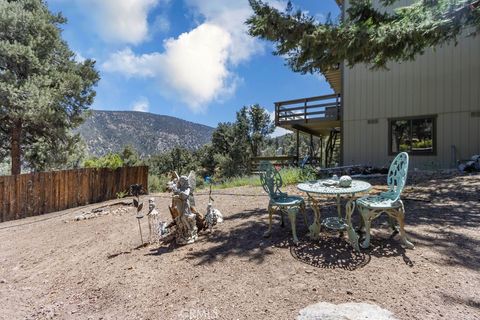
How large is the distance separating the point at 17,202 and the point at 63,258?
4.65 m

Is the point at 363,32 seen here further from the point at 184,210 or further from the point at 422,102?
the point at 422,102

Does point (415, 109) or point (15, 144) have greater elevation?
point (415, 109)

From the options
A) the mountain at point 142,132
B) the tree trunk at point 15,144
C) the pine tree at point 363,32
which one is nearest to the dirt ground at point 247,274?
the pine tree at point 363,32

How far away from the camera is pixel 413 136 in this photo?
10.0m

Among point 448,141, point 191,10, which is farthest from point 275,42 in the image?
point 448,141

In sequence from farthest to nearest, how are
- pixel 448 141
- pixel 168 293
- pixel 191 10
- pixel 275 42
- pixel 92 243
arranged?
pixel 191 10 → pixel 448 141 → pixel 275 42 → pixel 92 243 → pixel 168 293

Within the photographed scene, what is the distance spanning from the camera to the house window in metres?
9.77

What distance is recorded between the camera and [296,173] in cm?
878

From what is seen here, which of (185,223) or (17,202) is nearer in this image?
(185,223)

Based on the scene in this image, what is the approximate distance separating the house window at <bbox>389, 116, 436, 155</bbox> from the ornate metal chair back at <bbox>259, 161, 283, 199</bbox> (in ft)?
26.9

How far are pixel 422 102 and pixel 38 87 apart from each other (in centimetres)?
1430

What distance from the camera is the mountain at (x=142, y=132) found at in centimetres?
4966

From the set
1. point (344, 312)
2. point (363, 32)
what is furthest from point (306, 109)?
point (344, 312)

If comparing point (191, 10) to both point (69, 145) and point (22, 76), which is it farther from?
point (69, 145)
